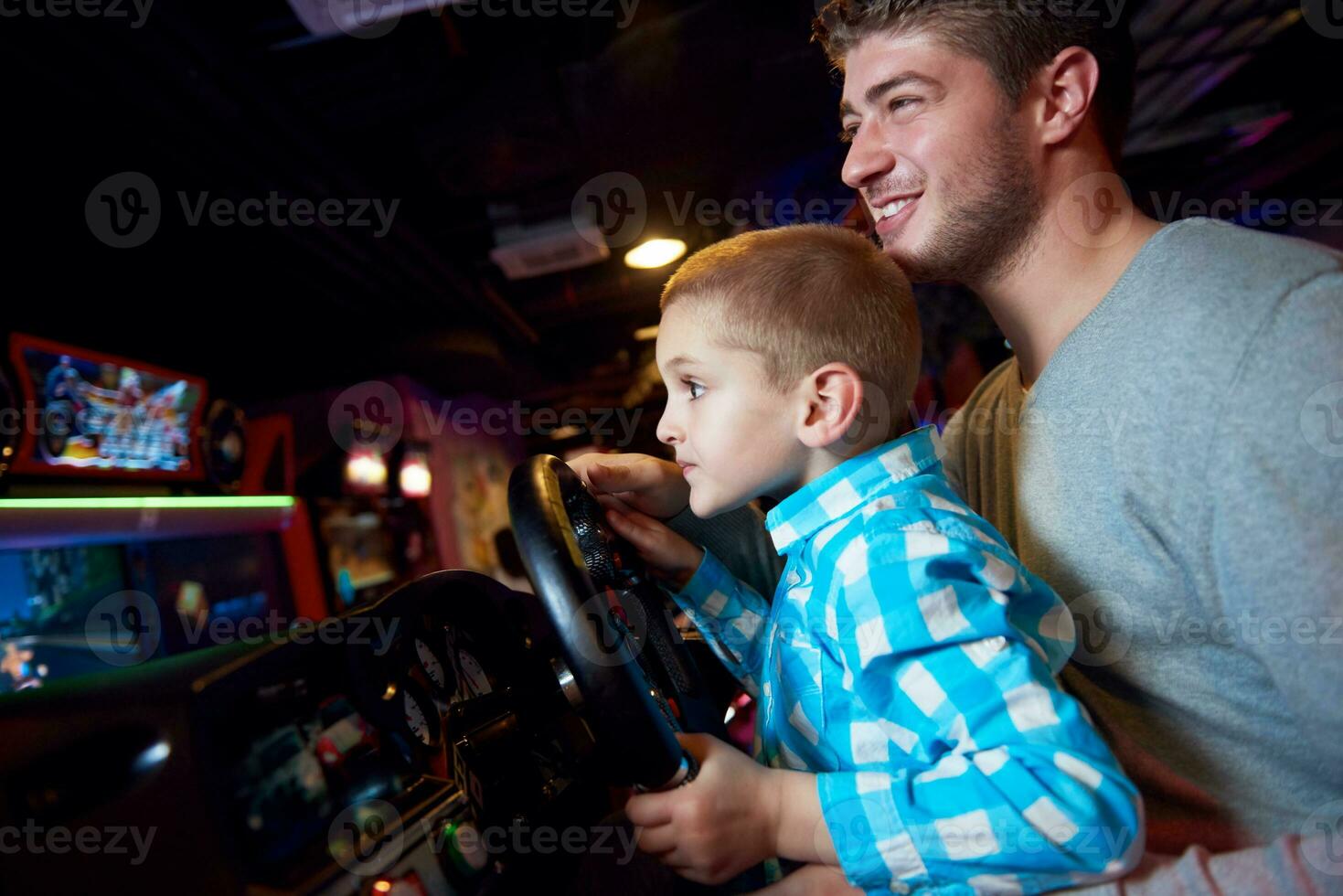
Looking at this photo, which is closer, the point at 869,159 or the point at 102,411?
the point at 869,159

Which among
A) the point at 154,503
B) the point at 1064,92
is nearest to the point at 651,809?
the point at 1064,92

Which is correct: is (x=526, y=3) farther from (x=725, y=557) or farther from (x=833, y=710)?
(x=833, y=710)

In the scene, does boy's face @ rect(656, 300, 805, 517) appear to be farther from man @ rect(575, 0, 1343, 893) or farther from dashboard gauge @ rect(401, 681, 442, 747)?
dashboard gauge @ rect(401, 681, 442, 747)

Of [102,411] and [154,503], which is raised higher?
[102,411]

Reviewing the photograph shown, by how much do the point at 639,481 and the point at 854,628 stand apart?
0.47m

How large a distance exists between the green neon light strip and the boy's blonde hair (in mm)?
3081

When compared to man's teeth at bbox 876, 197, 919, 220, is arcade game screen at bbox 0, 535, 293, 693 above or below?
above

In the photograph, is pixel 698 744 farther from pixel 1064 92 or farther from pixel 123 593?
pixel 123 593

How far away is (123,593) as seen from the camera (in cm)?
324

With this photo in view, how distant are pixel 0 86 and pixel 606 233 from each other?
260cm

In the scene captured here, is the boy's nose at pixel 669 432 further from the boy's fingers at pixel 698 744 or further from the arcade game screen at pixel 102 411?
the arcade game screen at pixel 102 411

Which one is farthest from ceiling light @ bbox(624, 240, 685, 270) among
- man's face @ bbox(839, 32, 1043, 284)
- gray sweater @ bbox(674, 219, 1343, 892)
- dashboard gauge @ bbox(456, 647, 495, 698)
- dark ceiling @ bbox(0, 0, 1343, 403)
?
dashboard gauge @ bbox(456, 647, 495, 698)

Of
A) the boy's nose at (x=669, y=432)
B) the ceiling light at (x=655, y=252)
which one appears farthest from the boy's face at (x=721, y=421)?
the ceiling light at (x=655, y=252)

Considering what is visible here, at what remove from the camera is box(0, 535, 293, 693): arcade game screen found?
108 inches
